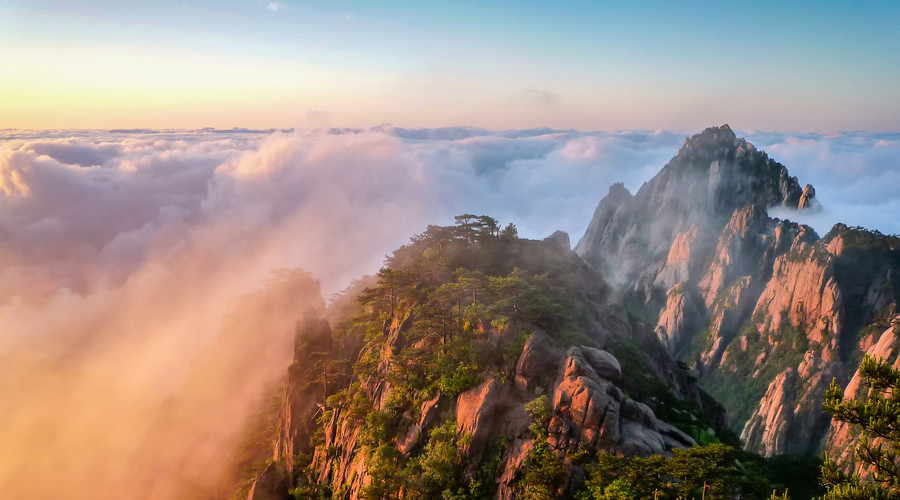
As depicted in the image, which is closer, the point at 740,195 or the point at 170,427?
the point at 170,427

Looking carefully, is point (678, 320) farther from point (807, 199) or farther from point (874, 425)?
point (874, 425)

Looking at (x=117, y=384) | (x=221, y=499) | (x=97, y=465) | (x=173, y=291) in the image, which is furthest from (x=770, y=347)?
(x=173, y=291)

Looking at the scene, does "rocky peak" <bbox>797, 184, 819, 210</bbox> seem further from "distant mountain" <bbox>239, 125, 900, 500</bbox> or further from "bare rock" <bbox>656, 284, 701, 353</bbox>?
"distant mountain" <bbox>239, 125, 900, 500</bbox>

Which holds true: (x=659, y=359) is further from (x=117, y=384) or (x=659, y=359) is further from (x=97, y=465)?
(x=117, y=384)

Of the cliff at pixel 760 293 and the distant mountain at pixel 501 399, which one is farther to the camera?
the cliff at pixel 760 293

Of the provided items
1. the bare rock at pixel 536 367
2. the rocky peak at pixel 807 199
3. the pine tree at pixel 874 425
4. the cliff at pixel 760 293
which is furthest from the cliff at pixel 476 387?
the rocky peak at pixel 807 199

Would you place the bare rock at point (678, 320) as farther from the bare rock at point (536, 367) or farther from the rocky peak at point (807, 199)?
the bare rock at point (536, 367)
